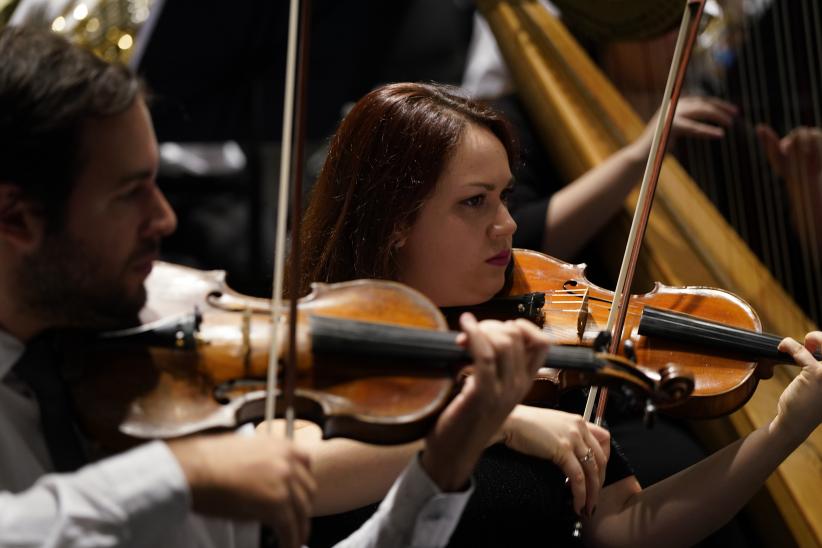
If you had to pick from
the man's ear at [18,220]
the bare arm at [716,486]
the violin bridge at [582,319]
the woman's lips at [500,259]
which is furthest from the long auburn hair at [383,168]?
the man's ear at [18,220]

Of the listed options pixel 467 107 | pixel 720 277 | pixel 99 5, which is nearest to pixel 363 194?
pixel 467 107

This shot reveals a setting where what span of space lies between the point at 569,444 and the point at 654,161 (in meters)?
0.42

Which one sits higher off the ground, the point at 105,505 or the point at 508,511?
the point at 105,505

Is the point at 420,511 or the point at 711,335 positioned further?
the point at 711,335

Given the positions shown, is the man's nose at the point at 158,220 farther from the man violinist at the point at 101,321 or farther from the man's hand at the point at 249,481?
the man's hand at the point at 249,481

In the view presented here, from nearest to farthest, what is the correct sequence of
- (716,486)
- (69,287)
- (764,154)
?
(69,287), (716,486), (764,154)

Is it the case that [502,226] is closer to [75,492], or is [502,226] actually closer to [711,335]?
[711,335]

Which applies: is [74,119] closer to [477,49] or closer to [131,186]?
[131,186]

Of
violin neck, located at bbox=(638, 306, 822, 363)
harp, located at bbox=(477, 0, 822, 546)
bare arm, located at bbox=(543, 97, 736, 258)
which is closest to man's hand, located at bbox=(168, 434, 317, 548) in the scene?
violin neck, located at bbox=(638, 306, 822, 363)

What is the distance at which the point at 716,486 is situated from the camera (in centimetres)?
125

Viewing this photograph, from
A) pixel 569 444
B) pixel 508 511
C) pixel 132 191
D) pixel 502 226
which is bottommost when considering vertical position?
pixel 508 511

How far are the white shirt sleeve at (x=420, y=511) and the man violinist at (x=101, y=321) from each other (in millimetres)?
27

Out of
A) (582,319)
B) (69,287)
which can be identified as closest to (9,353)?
(69,287)

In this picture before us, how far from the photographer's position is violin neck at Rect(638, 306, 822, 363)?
1.25m
